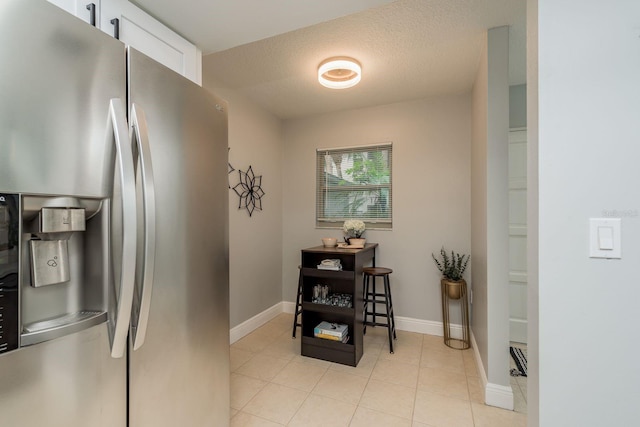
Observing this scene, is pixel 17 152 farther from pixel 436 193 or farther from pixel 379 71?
pixel 436 193

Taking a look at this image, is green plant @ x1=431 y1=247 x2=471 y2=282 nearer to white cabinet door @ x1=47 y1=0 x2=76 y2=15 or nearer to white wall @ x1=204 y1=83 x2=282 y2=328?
white wall @ x1=204 y1=83 x2=282 y2=328

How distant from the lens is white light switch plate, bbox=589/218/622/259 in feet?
2.86

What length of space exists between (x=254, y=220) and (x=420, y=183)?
6.24 ft

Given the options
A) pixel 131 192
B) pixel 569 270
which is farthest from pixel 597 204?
pixel 131 192

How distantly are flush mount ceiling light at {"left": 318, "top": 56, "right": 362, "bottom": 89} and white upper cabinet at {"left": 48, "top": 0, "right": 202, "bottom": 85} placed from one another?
111cm

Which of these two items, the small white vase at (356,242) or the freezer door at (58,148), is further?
the small white vase at (356,242)

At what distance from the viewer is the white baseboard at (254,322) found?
2885mm

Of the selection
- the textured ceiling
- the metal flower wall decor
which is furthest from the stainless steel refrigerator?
the metal flower wall decor

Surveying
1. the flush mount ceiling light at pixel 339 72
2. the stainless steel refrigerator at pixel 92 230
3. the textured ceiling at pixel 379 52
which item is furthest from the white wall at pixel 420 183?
the stainless steel refrigerator at pixel 92 230

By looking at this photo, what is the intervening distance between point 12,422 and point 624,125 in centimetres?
182

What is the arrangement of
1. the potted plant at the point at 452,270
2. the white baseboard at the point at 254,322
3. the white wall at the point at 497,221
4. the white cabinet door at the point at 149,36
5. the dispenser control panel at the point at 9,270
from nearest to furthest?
1. the dispenser control panel at the point at 9,270
2. the white cabinet door at the point at 149,36
3. the white wall at the point at 497,221
4. the potted plant at the point at 452,270
5. the white baseboard at the point at 254,322

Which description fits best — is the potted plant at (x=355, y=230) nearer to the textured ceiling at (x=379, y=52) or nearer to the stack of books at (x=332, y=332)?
the stack of books at (x=332, y=332)

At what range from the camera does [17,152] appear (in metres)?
0.70

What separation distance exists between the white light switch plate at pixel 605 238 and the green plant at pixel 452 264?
2.10 meters
